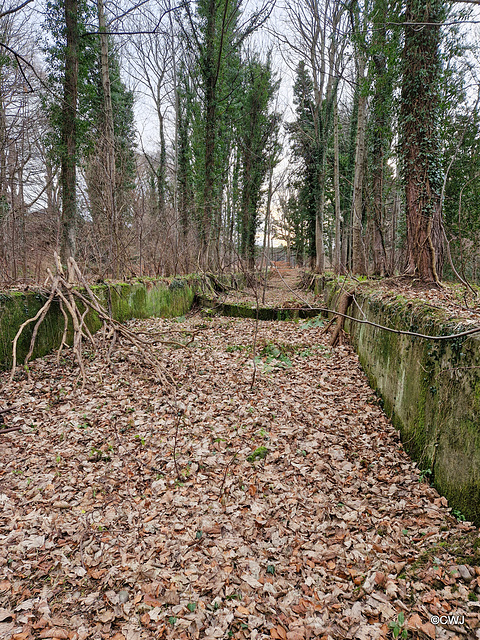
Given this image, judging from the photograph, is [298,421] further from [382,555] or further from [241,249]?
[241,249]

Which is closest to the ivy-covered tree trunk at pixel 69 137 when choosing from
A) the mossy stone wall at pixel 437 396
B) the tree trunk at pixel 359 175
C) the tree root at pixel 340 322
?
the tree root at pixel 340 322

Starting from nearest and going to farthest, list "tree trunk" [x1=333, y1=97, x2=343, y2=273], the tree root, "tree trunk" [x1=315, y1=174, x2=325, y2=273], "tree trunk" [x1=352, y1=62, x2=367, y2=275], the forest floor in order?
1. the forest floor
2. the tree root
3. "tree trunk" [x1=352, y1=62, x2=367, y2=275]
4. "tree trunk" [x1=333, y1=97, x2=343, y2=273]
5. "tree trunk" [x1=315, y1=174, x2=325, y2=273]

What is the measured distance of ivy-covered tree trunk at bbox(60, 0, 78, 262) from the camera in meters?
8.22

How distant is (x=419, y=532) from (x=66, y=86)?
11.1 m

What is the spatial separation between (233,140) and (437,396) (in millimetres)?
19676

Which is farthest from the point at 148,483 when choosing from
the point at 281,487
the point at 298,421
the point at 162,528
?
the point at 298,421

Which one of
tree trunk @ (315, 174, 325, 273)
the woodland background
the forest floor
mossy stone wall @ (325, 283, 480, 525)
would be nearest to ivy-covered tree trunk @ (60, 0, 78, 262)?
the woodland background

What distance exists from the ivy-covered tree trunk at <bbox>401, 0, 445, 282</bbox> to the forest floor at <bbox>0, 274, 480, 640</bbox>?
2553mm

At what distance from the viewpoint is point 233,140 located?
62.5 feet

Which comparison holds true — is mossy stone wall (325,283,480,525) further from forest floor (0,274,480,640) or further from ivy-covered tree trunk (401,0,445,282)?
ivy-covered tree trunk (401,0,445,282)

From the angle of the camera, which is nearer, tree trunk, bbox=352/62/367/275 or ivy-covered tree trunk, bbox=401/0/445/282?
ivy-covered tree trunk, bbox=401/0/445/282

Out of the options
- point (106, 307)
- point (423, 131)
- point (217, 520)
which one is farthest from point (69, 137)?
point (217, 520)

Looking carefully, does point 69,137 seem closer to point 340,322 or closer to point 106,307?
point 106,307

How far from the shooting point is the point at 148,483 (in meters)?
3.21
